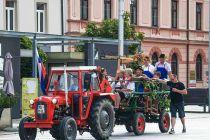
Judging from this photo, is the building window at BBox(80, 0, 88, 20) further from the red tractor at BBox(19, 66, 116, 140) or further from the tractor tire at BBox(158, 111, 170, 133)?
the red tractor at BBox(19, 66, 116, 140)

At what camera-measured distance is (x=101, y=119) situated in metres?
20.7

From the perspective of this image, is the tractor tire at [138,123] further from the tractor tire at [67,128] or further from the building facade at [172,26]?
the building facade at [172,26]

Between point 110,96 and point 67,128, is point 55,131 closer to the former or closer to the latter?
point 67,128

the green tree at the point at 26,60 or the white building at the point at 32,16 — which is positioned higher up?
the white building at the point at 32,16

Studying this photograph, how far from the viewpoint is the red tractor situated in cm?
1994

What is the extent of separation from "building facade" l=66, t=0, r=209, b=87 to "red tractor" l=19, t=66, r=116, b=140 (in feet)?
87.0

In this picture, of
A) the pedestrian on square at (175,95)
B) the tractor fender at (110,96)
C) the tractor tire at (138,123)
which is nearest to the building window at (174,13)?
the pedestrian on square at (175,95)

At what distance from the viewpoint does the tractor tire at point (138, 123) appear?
2266cm

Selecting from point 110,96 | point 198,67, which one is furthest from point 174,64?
point 110,96

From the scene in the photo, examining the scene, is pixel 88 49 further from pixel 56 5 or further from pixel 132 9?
pixel 132 9

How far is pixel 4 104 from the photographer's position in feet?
83.6

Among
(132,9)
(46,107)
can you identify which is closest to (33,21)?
(132,9)

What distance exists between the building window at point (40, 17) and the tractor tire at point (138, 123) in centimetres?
2232

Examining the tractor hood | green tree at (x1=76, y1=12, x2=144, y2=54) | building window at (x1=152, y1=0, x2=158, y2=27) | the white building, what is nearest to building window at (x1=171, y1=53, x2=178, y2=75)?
building window at (x1=152, y1=0, x2=158, y2=27)
